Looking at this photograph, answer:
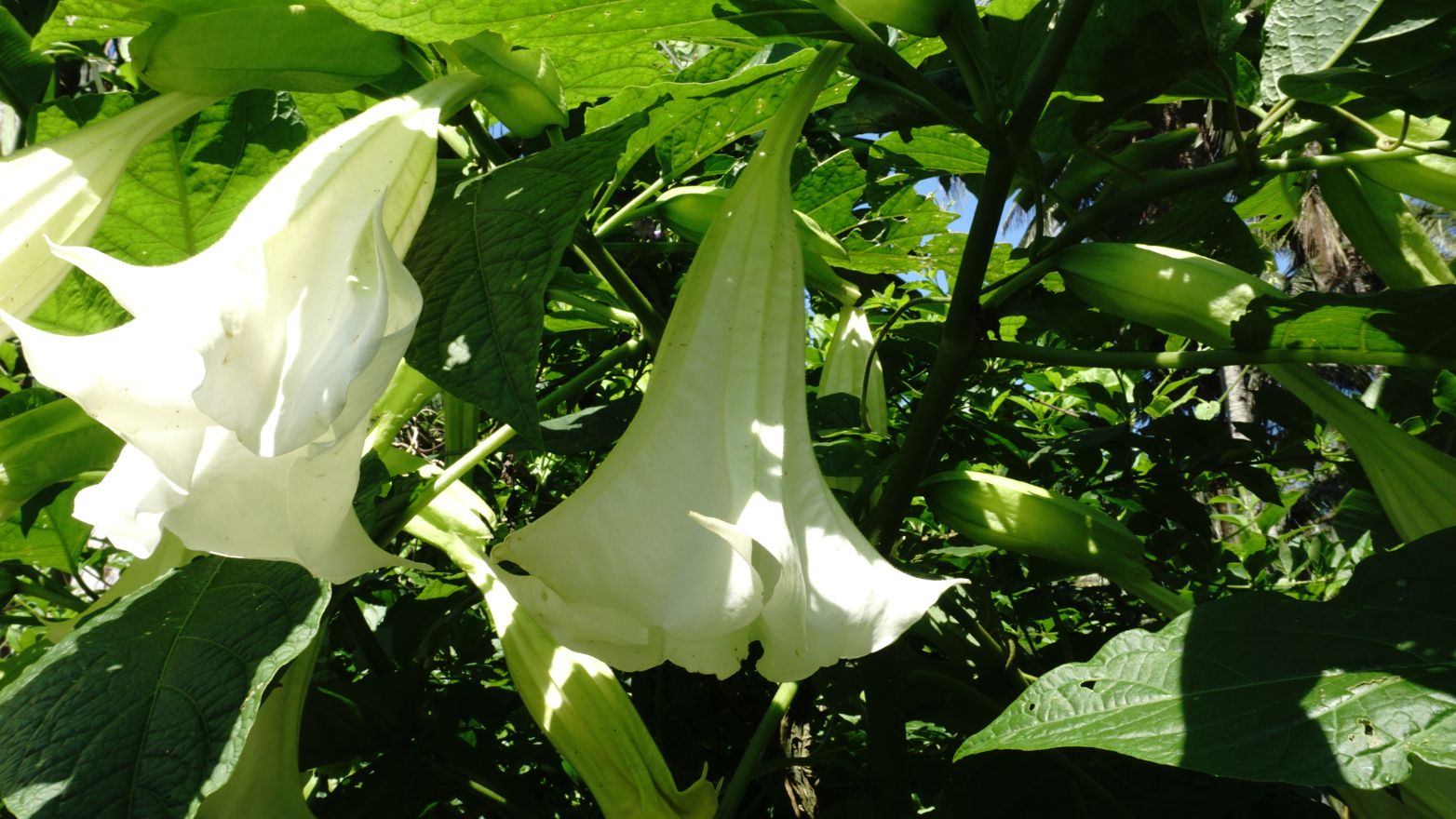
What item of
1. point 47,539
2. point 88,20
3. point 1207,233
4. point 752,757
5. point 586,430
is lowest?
point 47,539

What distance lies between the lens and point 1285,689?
532 mm

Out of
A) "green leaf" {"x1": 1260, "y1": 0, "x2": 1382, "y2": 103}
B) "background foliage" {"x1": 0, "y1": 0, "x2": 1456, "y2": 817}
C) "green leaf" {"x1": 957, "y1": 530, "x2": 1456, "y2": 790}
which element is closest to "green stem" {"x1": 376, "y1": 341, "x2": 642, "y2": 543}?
"background foliage" {"x1": 0, "y1": 0, "x2": 1456, "y2": 817}

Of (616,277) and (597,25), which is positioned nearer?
(597,25)

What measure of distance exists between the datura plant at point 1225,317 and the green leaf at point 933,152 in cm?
26

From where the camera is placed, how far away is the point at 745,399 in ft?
1.78

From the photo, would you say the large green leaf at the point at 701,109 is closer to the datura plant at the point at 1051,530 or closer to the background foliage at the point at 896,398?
the background foliage at the point at 896,398

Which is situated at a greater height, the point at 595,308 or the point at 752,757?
the point at 595,308

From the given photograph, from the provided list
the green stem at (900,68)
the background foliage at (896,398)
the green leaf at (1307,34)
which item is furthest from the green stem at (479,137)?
the green leaf at (1307,34)

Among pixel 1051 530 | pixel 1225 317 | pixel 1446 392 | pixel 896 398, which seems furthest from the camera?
pixel 896 398

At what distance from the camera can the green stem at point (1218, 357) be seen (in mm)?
730

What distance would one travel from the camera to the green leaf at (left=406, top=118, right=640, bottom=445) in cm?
49

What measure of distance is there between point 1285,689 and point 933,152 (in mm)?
624

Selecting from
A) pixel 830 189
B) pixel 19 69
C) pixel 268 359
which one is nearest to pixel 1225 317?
pixel 830 189

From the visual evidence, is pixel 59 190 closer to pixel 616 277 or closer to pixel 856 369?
pixel 616 277
